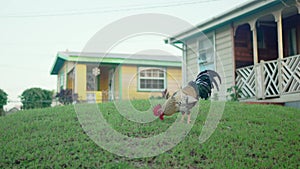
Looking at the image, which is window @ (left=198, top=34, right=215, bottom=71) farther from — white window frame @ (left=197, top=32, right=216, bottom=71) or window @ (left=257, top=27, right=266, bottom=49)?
window @ (left=257, top=27, right=266, bottom=49)

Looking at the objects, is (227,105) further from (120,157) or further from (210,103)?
(120,157)

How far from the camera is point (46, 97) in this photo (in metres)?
19.9

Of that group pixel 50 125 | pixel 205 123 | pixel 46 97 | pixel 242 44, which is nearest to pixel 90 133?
pixel 50 125

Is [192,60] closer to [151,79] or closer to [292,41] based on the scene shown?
[292,41]

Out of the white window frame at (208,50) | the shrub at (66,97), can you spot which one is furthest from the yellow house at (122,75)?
the white window frame at (208,50)

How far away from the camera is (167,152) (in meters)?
6.83

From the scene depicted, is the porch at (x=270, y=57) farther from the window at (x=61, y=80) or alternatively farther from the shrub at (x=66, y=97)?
the window at (x=61, y=80)

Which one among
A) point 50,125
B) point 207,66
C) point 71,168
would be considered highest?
point 207,66

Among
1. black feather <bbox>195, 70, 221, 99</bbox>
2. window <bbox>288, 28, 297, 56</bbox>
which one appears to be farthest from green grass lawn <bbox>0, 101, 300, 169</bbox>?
window <bbox>288, 28, 297, 56</bbox>

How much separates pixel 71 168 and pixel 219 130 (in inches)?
120

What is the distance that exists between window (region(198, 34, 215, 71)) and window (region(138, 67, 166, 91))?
16.9ft

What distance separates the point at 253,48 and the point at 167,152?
8069 mm

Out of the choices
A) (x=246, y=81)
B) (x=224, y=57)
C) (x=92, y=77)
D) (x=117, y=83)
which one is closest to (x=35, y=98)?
(x=92, y=77)

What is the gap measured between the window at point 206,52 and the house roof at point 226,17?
367 millimetres
